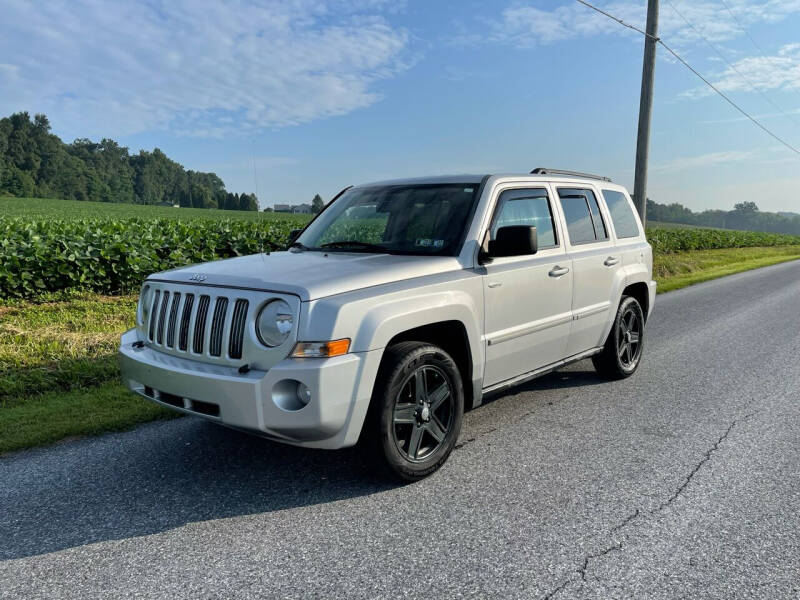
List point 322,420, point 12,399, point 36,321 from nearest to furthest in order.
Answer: point 322,420
point 12,399
point 36,321

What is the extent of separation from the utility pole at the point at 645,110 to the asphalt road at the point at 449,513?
Answer: 12438mm

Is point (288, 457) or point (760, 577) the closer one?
point (760, 577)

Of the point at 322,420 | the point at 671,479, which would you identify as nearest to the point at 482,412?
the point at 671,479

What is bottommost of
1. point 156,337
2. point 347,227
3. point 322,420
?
point 322,420

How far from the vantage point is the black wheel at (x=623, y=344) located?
20.1ft

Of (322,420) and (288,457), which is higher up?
(322,420)

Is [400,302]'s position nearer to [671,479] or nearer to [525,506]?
[525,506]

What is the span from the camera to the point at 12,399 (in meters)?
5.75

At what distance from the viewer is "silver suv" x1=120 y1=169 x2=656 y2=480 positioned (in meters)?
3.40

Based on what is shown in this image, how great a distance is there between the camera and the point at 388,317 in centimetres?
361

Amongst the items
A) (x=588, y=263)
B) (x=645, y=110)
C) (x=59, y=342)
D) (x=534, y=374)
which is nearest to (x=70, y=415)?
(x=59, y=342)

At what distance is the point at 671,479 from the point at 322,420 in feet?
7.19

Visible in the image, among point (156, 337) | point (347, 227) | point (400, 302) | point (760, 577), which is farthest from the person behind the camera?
point (347, 227)

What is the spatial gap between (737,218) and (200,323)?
504 feet
